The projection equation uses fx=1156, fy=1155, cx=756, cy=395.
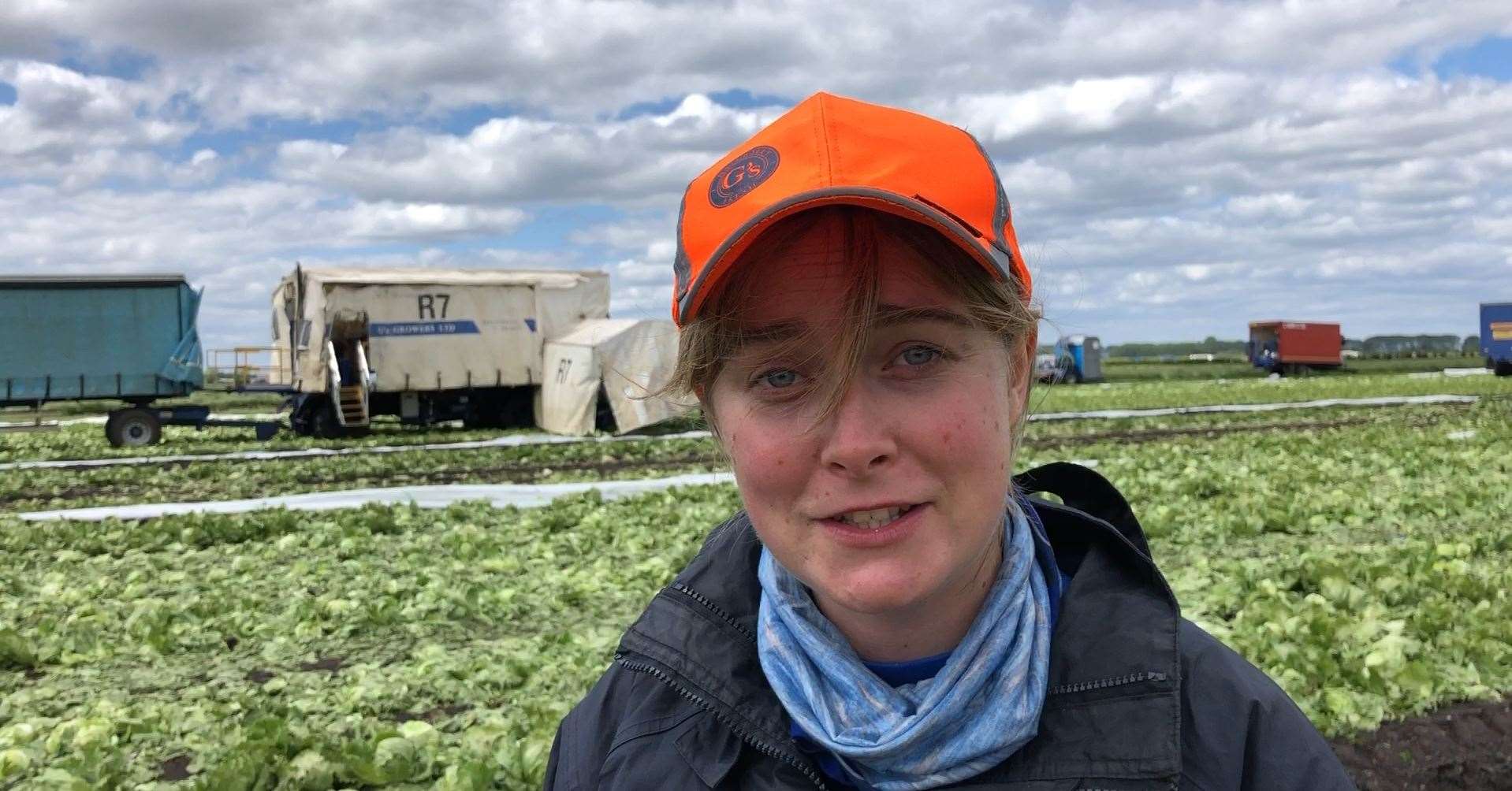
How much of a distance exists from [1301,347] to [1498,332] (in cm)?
930

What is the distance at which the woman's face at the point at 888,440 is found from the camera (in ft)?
5.83

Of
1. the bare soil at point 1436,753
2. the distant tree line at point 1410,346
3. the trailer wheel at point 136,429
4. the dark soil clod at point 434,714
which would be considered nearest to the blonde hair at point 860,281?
the bare soil at point 1436,753

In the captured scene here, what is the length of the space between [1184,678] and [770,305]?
0.86 meters

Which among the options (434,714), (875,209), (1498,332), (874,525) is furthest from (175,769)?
(1498,332)

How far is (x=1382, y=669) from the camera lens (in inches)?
227

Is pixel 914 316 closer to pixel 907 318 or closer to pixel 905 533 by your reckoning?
pixel 907 318

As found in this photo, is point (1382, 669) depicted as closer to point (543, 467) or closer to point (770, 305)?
point (770, 305)

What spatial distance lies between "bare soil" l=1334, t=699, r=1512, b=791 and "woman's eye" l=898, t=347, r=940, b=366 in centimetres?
418

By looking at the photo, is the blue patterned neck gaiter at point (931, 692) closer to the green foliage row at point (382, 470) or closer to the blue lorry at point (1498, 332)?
the green foliage row at point (382, 470)

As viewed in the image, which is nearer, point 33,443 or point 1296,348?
point 33,443

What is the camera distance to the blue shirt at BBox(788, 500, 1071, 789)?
191cm

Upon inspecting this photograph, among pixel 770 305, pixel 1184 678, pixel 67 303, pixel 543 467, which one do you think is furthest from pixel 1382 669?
pixel 67 303

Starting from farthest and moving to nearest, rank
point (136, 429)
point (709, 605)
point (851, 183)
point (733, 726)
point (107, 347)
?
point (107, 347)
point (136, 429)
point (709, 605)
point (733, 726)
point (851, 183)

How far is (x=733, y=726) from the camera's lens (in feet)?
6.41
